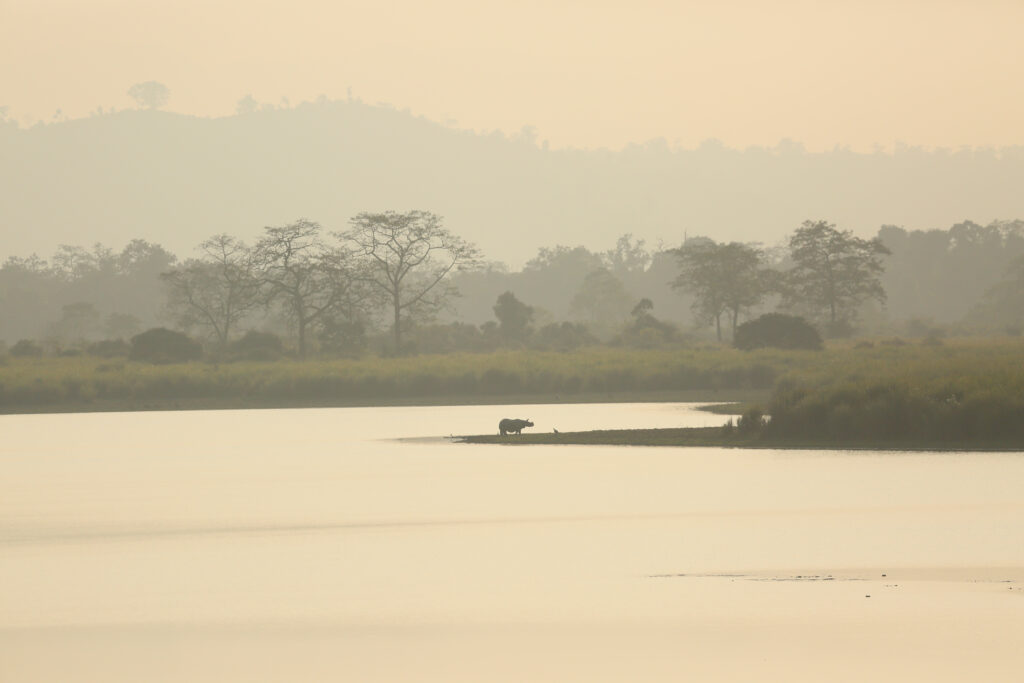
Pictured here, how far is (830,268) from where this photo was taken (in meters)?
87.8

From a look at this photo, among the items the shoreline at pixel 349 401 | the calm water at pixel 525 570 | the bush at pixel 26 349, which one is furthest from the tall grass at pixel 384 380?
the calm water at pixel 525 570

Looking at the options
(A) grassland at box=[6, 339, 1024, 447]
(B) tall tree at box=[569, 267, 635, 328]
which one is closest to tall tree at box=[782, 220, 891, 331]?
(A) grassland at box=[6, 339, 1024, 447]

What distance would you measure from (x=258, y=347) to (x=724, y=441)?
146ft

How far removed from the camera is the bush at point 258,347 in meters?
68.3

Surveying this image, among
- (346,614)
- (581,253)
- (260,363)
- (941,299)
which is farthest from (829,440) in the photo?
(581,253)

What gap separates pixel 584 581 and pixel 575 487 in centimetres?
854

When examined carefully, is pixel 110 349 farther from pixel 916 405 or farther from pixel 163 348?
pixel 916 405

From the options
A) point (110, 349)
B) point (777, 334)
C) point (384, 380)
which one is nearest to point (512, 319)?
point (777, 334)

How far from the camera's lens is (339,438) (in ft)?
A: 115

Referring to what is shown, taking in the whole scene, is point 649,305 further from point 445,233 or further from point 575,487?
point 575,487

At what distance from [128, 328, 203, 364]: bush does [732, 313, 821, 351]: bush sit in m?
25.7

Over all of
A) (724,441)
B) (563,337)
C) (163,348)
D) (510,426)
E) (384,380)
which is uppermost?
(563,337)

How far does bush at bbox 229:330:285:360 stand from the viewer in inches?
2689

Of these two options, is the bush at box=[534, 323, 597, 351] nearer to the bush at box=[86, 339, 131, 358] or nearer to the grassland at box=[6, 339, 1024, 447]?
the grassland at box=[6, 339, 1024, 447]
